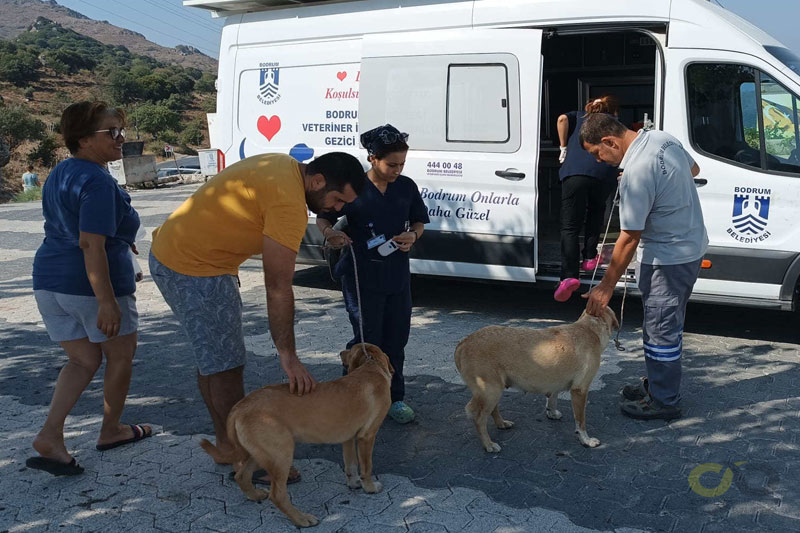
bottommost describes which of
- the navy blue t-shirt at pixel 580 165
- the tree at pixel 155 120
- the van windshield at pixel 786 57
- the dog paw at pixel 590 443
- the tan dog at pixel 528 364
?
the dog paw at pixel 590 443

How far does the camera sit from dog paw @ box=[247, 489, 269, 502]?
3559mm

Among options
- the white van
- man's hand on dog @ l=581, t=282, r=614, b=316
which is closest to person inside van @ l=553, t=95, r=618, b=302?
the white van

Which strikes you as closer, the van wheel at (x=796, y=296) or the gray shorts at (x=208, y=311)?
the gray shorts at (x=208, y=311)

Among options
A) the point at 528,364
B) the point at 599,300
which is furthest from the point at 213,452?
the point at 599,300

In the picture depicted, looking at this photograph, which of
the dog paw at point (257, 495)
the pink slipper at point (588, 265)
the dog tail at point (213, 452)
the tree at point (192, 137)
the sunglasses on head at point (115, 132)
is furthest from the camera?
the tree at point (192, 137)

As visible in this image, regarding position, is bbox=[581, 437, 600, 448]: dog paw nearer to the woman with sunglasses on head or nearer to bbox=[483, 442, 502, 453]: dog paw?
bbox=[483, 442, 502, 453]: dog paw

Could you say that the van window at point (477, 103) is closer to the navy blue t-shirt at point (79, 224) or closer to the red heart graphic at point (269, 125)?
the red heart graphic at point (269, 125)

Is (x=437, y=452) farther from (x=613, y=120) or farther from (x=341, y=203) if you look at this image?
(x=613, y=120)

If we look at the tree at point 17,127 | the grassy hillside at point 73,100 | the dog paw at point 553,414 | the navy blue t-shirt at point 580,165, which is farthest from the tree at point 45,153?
the dog paw at point 553,414

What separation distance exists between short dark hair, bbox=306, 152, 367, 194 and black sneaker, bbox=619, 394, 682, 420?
7.87ft

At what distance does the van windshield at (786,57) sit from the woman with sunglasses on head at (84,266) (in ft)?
15.9

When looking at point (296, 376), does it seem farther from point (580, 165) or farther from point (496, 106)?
point (580, 165)

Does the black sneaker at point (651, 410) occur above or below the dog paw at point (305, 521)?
above

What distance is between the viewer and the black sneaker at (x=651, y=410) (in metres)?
4.42
